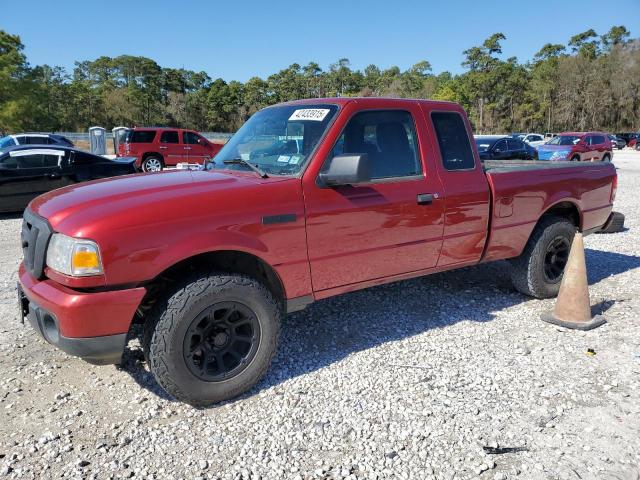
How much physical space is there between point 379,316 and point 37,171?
8.60m

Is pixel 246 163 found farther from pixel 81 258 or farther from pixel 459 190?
pixel 459 190

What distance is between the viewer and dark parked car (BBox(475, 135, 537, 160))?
1741cm

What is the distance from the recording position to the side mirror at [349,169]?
3119mm

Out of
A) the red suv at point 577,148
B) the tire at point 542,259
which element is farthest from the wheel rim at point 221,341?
the red suv at point 577,148

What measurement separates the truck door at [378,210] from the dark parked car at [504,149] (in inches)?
559

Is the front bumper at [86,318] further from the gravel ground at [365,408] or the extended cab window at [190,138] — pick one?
the extended cab window at [190,138]

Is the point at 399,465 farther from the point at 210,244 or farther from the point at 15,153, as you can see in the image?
the point at 15,153

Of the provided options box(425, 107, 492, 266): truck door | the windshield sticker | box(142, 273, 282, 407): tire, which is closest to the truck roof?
the windshield sticker

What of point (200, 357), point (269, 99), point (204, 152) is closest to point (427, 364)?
point (200, 357)

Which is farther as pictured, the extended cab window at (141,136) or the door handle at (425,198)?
the extended cab window at (141,136)

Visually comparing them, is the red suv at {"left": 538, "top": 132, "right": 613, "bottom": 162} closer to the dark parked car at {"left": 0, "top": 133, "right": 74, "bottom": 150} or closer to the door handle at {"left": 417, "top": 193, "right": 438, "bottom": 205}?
the door handle at {"left": 417, "top": 193, "right": 438, "bottom": 205}

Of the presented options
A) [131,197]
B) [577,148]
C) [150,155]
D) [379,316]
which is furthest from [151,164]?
[577,148]

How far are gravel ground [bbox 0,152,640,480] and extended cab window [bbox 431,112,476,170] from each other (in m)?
1.48

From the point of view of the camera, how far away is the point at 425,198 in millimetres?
3814
